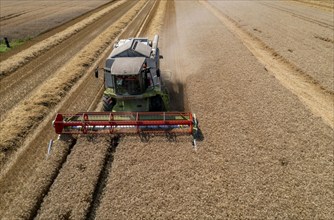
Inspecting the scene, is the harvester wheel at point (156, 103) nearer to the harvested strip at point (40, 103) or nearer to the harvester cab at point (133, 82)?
the harvester cab at point (133, 82)

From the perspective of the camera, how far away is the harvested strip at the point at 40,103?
37.4ft

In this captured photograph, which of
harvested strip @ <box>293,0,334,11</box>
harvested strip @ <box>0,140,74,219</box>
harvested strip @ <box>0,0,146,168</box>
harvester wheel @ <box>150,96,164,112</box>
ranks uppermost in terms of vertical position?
harvested strip @ <box>293,0,334,11</box>

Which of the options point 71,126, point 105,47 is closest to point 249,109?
point 71,126

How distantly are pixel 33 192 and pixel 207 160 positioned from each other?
A: 6034 mm

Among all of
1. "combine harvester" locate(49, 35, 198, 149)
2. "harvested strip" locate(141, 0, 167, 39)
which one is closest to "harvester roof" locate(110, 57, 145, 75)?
"combine harvester" locate(49, 35, 198, 149)

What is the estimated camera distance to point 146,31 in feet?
91.4

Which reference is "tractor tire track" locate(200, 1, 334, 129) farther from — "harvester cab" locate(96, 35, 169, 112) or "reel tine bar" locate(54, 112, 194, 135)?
"harvester cab" locate(96, 35, 169, 112)

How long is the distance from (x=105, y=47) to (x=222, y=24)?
1445 cm

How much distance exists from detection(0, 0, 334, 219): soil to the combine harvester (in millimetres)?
493

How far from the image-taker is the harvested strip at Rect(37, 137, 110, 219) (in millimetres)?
8117

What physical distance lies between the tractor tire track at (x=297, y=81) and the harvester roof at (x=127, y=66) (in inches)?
347

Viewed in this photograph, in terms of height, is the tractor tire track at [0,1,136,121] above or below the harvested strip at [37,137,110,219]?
above

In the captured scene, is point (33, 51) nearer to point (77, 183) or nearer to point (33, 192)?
point (33, 192)

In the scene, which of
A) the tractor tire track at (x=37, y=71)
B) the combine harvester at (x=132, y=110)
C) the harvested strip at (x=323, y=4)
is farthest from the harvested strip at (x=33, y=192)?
the harvested strip at (x=323, y=4)
